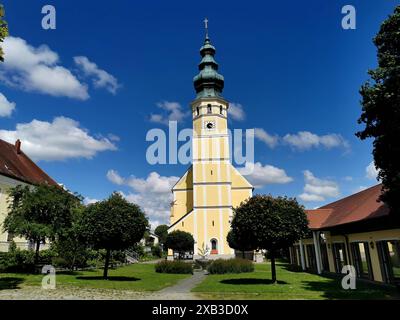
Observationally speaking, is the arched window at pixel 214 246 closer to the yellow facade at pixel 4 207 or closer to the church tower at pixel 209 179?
the church tower at pixel 209 179

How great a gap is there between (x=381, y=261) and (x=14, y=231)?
20999 mm

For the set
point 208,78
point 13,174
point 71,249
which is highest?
point 208,78

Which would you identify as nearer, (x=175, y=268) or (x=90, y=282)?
(x=90, y=282)

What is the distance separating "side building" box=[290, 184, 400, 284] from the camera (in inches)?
601

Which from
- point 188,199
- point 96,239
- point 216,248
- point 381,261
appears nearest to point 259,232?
point 381,261

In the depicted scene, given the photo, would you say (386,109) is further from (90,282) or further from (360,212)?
Answer: (90,282)

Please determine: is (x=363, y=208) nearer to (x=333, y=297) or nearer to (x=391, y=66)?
(x=333, y=297)

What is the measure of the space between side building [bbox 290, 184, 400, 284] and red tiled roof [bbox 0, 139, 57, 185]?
26.8 metres

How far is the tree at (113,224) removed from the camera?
54.1 feet

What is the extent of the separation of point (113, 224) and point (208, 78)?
3839 cm

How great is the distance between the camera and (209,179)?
45.9 metres

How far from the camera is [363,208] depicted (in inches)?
739

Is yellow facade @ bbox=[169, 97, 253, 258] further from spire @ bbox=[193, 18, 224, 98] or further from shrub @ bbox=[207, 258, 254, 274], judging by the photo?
shrub @ bbox=[207, 258, 254, 274]

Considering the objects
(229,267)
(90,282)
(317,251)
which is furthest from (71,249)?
(317,251)
